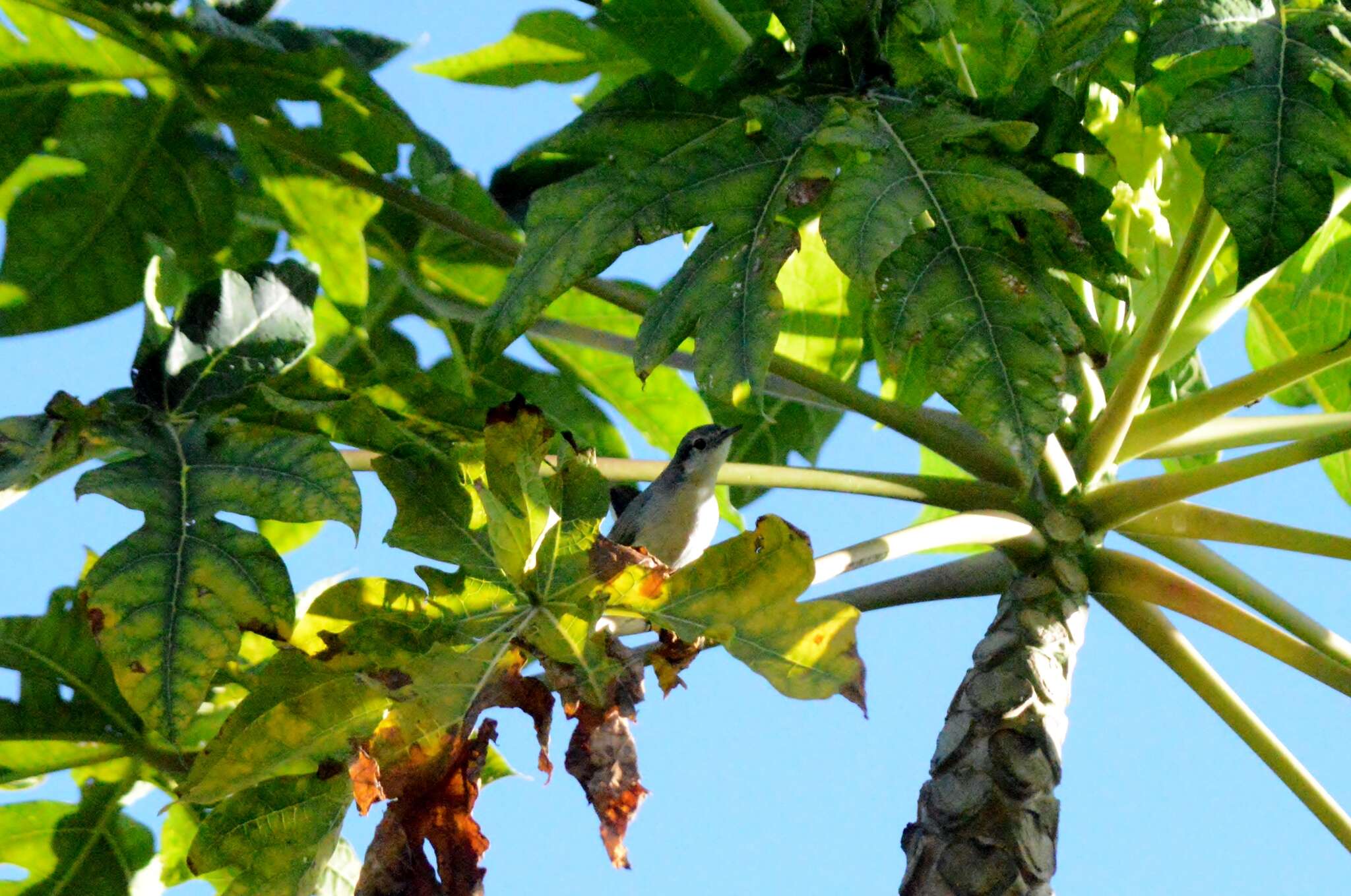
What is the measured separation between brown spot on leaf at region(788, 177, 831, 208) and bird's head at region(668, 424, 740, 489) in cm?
66

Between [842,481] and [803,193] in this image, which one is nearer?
[803,193]

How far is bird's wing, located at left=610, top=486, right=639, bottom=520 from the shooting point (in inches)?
127

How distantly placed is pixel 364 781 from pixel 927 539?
836mm

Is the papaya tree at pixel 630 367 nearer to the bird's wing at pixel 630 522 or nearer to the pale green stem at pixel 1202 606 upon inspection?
the pale green stem at pixel 1202 606

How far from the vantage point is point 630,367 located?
2.81m

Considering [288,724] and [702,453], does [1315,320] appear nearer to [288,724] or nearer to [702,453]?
[702,453]

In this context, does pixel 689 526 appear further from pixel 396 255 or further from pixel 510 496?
pixel 510 496

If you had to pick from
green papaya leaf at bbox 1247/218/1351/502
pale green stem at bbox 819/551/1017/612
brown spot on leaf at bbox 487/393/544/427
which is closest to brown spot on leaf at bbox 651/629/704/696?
brown spot on leaf at bbox 487/393/544/427

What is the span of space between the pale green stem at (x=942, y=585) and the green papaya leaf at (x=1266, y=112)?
723mm

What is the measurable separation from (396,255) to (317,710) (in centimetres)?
124

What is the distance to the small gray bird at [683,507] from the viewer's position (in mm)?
2607

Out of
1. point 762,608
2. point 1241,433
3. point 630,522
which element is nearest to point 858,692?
point 762,608

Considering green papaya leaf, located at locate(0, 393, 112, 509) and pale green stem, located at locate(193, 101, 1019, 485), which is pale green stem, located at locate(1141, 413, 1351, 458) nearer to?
pale green stem, located at locate(193, 101, 1019, 485)

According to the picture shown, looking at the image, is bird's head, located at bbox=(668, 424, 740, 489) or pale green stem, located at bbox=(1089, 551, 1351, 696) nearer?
pale green stem, located at bbox=(1089, 551, 1351, 696)
